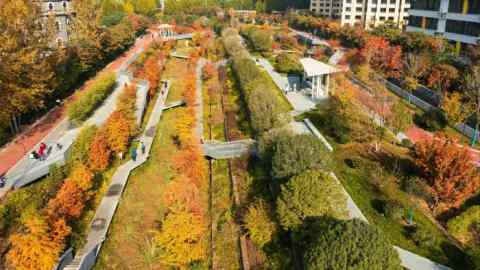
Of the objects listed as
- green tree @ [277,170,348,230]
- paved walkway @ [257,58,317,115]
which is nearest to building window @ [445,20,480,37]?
paved walkway @ [257,58,317,115]

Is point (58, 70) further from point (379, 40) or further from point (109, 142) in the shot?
point (379, 40)

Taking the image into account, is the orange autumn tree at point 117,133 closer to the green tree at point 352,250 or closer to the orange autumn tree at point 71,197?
the orange autumn tree at point 71,197

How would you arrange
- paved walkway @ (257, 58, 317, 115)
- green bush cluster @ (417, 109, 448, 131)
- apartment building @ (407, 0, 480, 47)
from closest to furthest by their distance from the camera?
green bush cluster @ (417, 109, 448, 131) < paved walkway @ (257, 58, 317, 115) < apartment building @ (407, 0, 480, 47)

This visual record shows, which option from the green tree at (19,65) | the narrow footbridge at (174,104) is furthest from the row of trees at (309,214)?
the green tree at (19,65)

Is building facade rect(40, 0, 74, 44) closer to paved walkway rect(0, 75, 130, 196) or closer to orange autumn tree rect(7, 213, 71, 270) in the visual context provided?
paved walkway rect(0, 75, 130, 196)

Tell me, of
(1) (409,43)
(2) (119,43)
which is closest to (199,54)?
(2) (119,43)

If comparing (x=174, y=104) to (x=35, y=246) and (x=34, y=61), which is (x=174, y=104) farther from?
(x=35, y=246)
